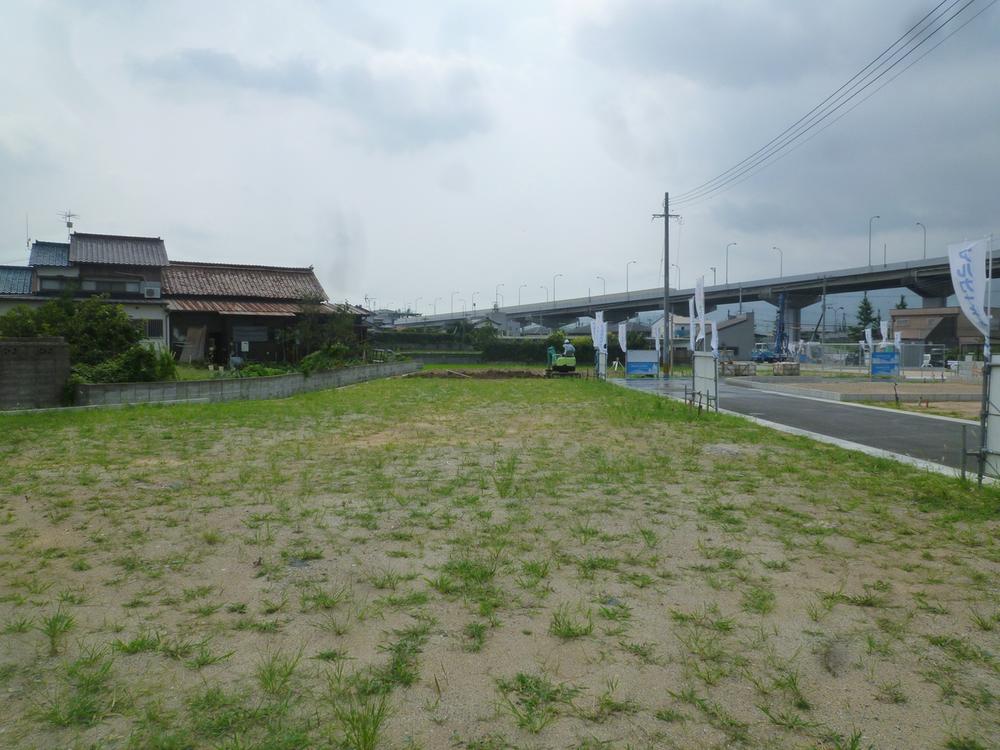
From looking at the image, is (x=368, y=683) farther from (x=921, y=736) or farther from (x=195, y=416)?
(x=195, y=416)

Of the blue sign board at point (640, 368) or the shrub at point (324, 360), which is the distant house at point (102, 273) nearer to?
the shrub at point (324, 360)

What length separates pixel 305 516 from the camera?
600 cm

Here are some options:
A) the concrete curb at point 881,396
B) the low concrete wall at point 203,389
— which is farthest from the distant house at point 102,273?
the concrete curb at point 881,396

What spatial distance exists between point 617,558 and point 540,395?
16.5 m

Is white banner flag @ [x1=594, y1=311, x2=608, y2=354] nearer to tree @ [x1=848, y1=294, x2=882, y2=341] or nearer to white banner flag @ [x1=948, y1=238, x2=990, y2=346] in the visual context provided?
white banner flag @ [x1=948, y1=238, x2=990, y2=346]

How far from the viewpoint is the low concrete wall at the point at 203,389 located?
14.5 meters

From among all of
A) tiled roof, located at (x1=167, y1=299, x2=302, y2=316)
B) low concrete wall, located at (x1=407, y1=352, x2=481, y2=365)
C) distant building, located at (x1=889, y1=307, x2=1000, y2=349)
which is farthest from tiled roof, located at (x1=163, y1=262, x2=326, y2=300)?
distant building, located at (x1=889, y1=307, x2=1000, y2=349)

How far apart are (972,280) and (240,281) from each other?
3498 centimetres

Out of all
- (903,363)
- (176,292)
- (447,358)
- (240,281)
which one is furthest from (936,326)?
(176,292)

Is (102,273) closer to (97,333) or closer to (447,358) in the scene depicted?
(97,333)

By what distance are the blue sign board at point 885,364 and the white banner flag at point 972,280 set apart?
22390 mm

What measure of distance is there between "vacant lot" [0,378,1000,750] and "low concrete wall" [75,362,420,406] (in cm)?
675

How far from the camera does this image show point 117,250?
32.5 meters

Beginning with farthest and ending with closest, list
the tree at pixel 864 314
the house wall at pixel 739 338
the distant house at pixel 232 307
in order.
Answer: the tree at pixel 864 314, the house wall at pixel 739 338, the distant house at pixel 232 307
